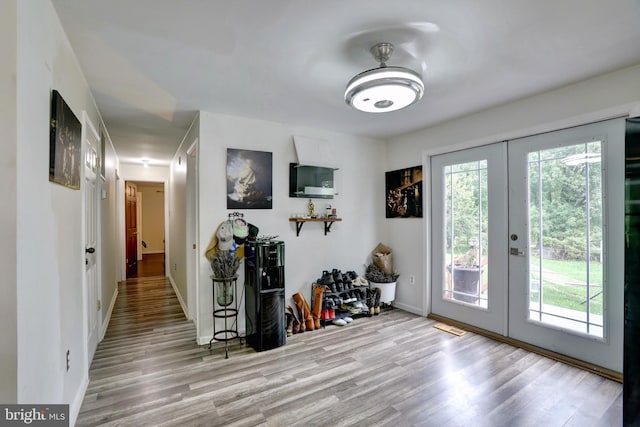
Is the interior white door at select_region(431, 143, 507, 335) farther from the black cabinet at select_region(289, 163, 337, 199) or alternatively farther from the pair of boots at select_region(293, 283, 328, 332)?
the pair of boots at select_region(293, 283, 328, 332)

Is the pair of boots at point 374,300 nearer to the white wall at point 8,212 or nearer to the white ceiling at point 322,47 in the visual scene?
the white ceiling at point 322,47

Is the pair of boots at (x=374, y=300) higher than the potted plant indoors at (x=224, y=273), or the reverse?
the potted plant indoors at (x=224, y=273)

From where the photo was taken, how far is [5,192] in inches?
42.8

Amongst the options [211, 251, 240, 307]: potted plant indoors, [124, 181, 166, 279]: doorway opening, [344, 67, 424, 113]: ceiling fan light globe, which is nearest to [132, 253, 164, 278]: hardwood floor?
[124, 181, 166, 279]: doorway opening

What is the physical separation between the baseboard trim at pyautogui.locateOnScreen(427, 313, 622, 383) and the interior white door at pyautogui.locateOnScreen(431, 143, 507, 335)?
0.06 meters

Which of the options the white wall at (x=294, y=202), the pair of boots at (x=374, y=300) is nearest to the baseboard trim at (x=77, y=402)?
the white wall at (x=294, y=202)

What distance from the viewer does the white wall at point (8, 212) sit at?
1.07 m

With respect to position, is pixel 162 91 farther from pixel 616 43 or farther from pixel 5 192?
pixel 616 43

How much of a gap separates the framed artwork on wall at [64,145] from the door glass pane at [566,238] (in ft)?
12.5

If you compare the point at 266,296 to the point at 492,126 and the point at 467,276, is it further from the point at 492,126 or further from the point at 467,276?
the point at 492,126

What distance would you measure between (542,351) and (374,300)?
186cm

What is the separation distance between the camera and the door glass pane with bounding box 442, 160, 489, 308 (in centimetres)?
334

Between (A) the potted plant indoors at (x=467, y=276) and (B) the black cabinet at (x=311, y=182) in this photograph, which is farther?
(B) the black cabinet at (x=311, y=182)

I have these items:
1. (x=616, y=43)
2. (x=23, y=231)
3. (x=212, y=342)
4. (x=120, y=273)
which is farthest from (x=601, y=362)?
(x=120, y=273)
